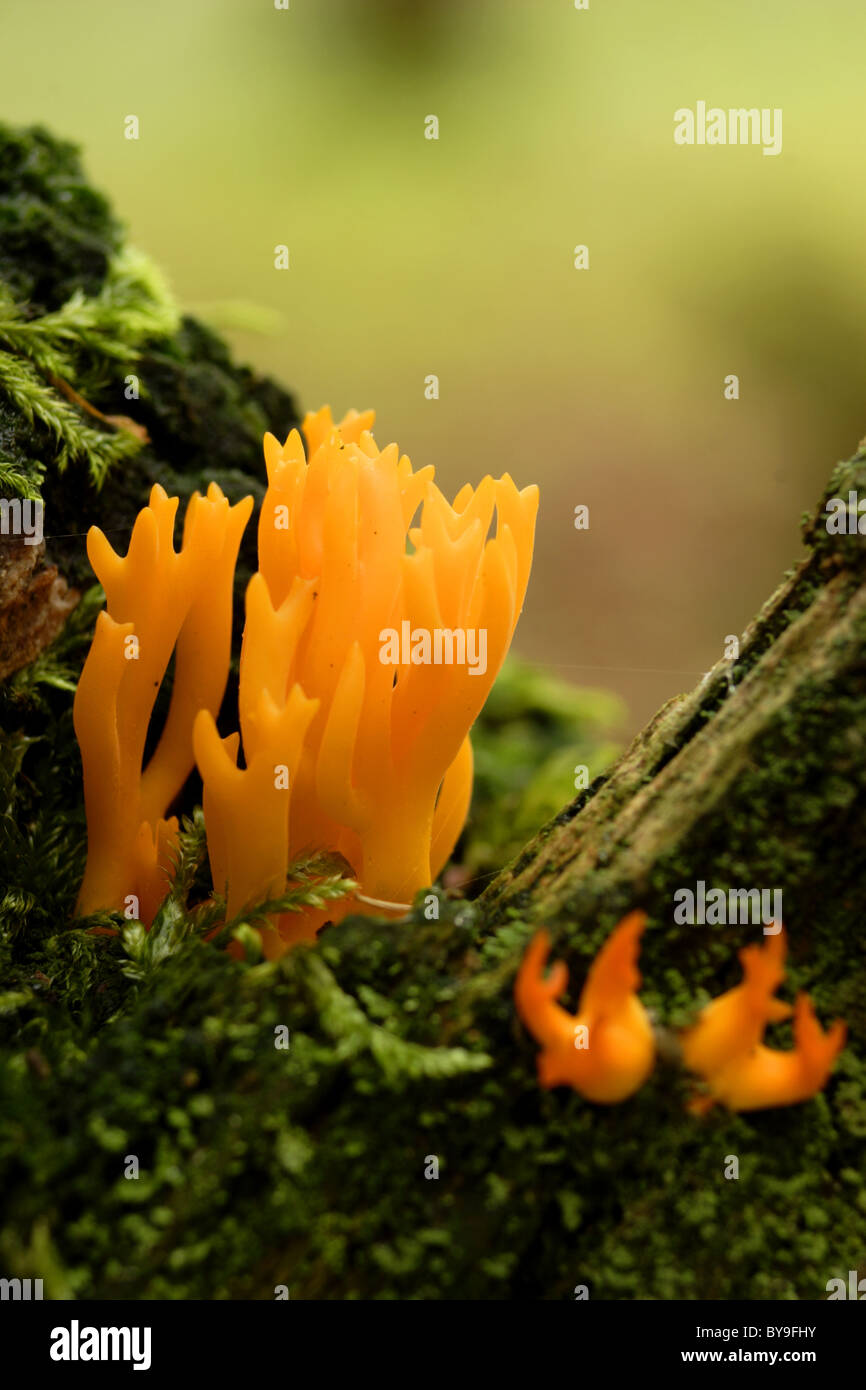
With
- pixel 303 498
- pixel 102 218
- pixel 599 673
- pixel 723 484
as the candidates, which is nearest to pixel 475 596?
pixel 303 498

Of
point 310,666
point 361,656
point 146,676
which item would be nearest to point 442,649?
point 361,656

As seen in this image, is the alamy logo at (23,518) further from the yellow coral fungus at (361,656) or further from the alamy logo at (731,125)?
the alamy logo at (731,125)

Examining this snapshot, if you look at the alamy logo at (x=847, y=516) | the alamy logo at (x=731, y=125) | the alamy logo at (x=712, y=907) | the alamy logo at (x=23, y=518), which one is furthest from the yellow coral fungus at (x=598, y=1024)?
the alamy logo at (x=731, y=125)

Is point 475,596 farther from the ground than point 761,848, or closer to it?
farther from the ground

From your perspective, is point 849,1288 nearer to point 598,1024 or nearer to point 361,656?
point 598,1024

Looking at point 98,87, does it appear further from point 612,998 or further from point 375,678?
point 612,998

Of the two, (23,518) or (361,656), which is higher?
(23,518)
